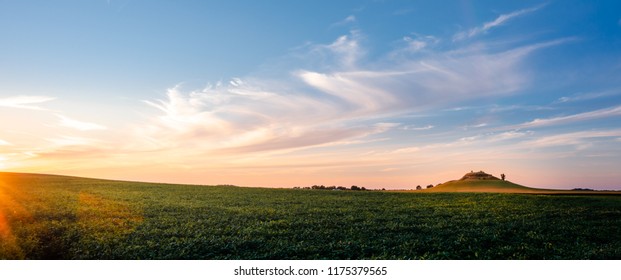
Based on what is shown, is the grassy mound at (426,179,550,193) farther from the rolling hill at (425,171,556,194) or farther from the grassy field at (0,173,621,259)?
the grassy field at (0,173,621,259)

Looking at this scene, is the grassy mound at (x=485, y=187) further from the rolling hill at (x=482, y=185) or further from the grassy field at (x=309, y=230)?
the grassy field at (x=309, y=230)

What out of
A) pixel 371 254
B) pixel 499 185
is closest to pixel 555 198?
pixel 499 185

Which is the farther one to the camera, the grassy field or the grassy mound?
the grassy mound

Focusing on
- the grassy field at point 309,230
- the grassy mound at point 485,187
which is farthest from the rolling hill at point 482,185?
the grassy field at point 309,230

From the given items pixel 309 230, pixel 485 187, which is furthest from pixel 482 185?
pixel 309 230

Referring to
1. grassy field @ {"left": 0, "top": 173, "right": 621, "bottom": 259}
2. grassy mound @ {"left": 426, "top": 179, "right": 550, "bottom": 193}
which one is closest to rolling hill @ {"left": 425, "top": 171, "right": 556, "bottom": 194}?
grassy mound @ {"left": 426, "top": 179, "right": 550, "bottom": 193}

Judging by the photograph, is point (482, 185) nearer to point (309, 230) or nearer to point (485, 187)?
point (485, 187)

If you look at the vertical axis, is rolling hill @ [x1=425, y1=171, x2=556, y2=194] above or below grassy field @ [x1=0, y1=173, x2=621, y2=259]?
above

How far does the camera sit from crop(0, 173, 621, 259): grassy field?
58.7 feet

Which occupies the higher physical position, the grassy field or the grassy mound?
the grassy mound

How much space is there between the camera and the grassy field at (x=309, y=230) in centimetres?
1791

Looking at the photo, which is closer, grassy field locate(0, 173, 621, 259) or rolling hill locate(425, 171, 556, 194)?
grassy field locate(0, 173, 621, 259)

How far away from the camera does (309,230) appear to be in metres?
22.2
